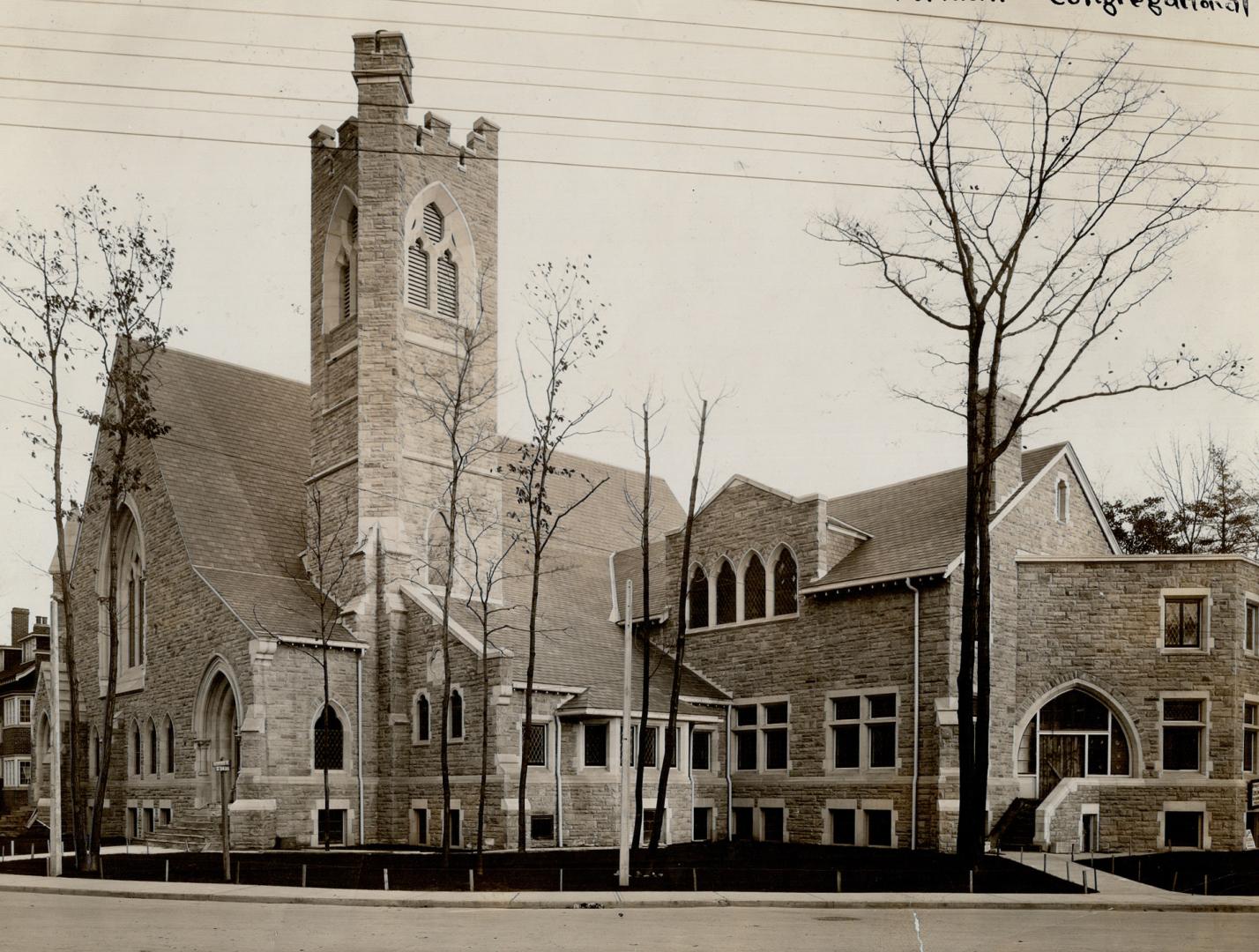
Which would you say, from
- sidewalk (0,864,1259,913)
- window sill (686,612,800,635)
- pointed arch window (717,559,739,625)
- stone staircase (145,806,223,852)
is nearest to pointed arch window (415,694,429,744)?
stone staircase (145,806,223,852)

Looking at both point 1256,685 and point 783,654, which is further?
point 783,654

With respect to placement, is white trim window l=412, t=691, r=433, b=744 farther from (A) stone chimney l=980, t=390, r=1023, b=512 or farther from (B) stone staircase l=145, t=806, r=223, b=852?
(A) stone chimney l=980, t=390, r=1023, b=512

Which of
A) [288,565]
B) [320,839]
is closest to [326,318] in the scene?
[288,565]

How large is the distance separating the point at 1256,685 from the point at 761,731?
39.0 feet

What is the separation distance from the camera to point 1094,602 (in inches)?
1113

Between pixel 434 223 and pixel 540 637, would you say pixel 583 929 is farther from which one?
pixel 434 223

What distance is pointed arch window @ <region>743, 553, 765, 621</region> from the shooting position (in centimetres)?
3272

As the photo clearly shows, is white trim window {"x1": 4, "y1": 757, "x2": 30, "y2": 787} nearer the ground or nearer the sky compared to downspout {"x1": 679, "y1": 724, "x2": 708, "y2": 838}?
nearer the ground

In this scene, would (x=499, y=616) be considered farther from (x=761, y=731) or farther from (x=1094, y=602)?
(x=1094, y=602)

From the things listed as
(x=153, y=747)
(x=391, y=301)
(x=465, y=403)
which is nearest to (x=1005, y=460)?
(x=465, y=403)

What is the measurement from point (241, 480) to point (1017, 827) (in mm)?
23310

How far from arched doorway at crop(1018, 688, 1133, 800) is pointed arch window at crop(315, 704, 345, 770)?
54.9ft

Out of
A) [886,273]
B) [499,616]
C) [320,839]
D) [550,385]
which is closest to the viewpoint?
[886,273]

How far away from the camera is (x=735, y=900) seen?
18.1m
